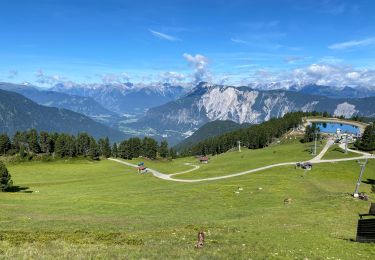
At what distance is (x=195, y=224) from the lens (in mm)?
40438

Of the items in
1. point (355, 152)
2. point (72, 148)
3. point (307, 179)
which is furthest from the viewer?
point (72, 148)

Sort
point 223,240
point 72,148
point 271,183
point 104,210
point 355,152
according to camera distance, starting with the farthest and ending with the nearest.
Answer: point 72,148
point 355,152
point 271,183
point 104,210
point 223,240

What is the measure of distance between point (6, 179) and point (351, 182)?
87.3m

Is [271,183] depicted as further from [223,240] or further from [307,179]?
[223,240]

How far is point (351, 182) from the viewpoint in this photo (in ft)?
299

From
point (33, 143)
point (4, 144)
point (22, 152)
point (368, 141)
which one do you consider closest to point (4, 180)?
point (22, 152)

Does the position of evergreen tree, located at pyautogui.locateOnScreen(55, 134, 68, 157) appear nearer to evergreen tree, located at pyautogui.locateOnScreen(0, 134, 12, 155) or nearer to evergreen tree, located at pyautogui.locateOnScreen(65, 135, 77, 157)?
evergreen tree, located at pyautogui.locateOnScreen(65, 135, 77, 157)

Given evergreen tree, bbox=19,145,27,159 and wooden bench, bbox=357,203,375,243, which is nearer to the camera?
wooden bench, bbox=357,203,375,243

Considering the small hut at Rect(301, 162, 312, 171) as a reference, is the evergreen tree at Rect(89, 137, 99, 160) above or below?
below

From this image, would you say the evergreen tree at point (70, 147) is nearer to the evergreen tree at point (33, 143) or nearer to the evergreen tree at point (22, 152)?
the evergreen tree at point (33, 143)

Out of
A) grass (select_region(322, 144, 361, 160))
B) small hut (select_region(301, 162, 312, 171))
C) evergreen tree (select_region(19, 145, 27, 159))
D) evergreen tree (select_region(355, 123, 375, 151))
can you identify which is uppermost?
evergreen tree (select_region(355, 123, 375, 151))

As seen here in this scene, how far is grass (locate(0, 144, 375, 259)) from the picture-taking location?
81.6 ft

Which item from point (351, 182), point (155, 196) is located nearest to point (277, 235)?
point (155, 196)

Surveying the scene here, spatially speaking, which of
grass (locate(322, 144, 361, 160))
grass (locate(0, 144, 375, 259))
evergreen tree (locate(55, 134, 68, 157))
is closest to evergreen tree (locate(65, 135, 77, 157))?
evergreen tree (locate(55, 134, 68, 157))
